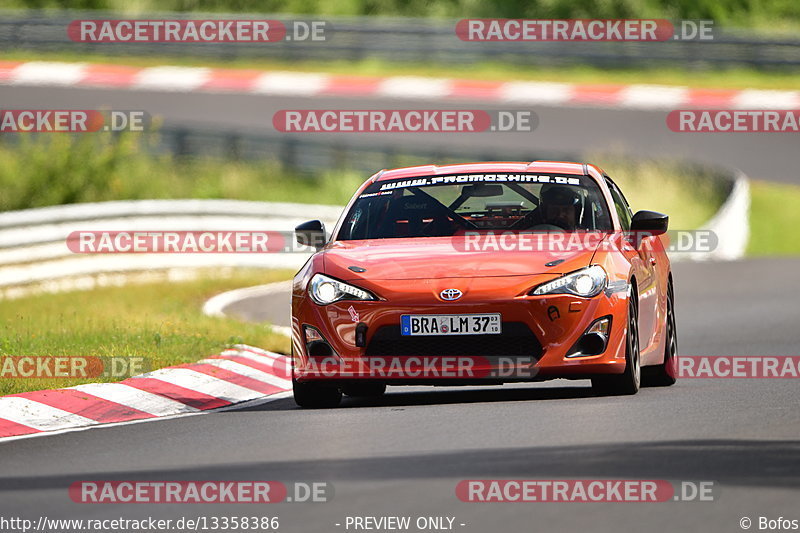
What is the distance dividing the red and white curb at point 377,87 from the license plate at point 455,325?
22349 mm

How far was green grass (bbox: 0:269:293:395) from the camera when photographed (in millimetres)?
12508

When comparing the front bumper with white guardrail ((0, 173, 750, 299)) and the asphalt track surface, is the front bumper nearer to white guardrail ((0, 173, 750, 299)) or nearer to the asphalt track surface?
the asphalt track surface

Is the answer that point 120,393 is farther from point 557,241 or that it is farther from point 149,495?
point 149,495

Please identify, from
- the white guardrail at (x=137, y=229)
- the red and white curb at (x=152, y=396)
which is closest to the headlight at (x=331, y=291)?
the red and white curb at (x=152, y=396)

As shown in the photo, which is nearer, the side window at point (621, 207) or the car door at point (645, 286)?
the car door at point (645, 286)

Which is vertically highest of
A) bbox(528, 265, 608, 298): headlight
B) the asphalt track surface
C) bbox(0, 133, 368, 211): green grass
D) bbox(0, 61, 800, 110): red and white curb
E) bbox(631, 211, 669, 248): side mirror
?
bbox(0, 61, 800, 110): red and white curb

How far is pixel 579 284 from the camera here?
9.73 meters

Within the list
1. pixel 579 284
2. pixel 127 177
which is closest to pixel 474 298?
pixel 579 284

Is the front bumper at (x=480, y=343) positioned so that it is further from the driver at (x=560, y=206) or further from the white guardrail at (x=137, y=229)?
the white guardrail at (x=137, y=229)

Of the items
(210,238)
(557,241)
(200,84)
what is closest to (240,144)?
(200,84)

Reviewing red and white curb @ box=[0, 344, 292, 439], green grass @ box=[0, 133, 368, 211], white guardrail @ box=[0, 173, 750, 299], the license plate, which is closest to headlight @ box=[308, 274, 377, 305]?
the license plate

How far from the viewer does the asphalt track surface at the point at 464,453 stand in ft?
21.2

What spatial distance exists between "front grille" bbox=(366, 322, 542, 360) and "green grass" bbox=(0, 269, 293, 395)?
261 centimetres

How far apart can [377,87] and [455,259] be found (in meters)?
24.3
